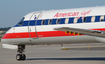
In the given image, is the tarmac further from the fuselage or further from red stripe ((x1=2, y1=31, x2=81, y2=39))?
red stripe ((x1=2, y1=31, x2=81, y2=39))

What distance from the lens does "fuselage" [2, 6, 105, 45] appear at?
1745cm

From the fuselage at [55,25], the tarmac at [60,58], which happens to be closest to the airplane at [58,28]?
the fuselage at [55,25]

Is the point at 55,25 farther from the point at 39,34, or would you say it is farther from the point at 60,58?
the point at 60,58

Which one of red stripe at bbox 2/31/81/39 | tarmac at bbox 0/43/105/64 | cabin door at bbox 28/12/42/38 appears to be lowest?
tarmac at bbox 0/43/105/64

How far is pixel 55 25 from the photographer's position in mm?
18844

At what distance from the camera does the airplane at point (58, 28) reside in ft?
55.6

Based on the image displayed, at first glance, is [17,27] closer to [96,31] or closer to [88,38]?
[88,38]

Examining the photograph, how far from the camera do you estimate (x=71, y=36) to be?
1833 cm

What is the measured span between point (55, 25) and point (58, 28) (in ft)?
11.1

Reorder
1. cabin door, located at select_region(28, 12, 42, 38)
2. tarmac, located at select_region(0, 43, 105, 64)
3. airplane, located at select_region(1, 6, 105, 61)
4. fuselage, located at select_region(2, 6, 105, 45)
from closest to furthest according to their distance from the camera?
1. airplane, located at select_region(1, 6, 105, 61)
2. fuselage, located at select_region(2, 6, 105, 45)
3. cabin door, located at select_region(28, 12, 42, 38)
4. tarmac, located at select_region(0, 43, 105, 64)

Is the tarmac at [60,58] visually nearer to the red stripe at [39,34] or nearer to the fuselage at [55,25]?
the fuselage at [55,25]

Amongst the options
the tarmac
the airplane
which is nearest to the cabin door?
the airplane

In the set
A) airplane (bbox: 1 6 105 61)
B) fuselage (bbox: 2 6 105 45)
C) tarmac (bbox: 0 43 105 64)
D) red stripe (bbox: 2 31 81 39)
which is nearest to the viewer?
airplane (bbox: 1 6 105 61)

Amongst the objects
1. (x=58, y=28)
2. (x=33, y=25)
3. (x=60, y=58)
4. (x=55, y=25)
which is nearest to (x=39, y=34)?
(x=33, y=25)
